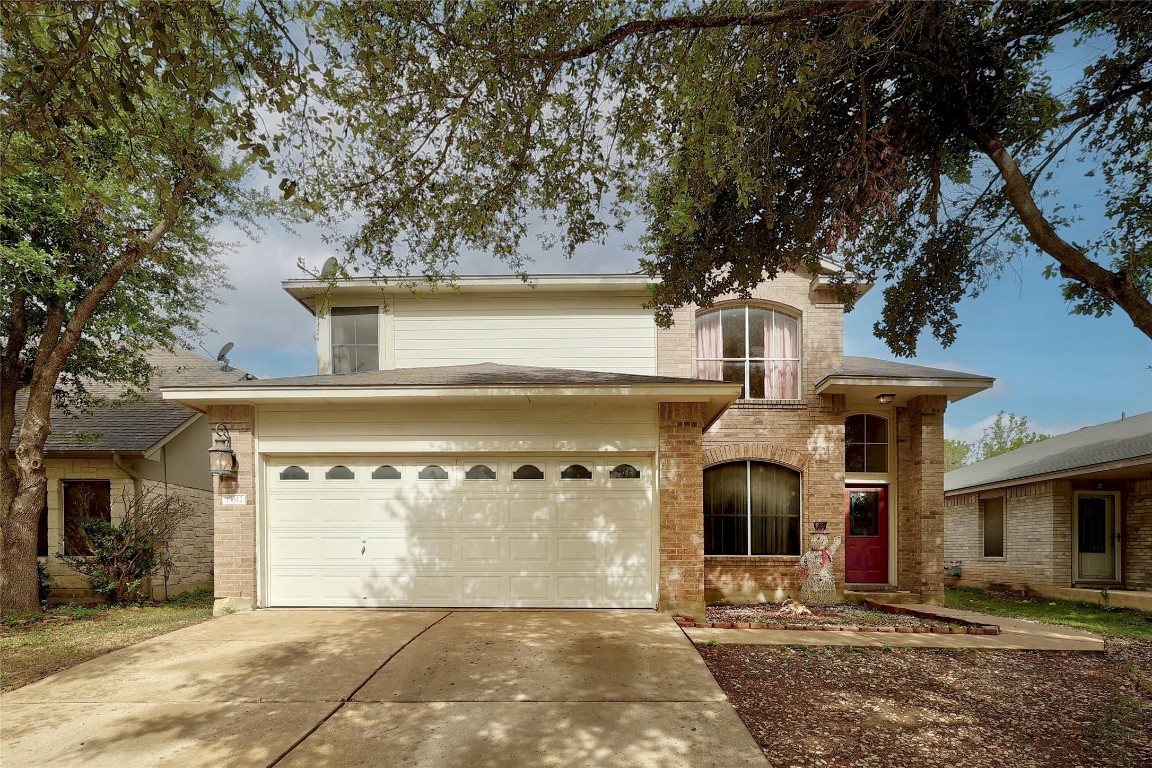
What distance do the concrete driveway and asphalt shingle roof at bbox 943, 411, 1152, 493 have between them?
11.0m

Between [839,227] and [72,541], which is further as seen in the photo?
[72,541]

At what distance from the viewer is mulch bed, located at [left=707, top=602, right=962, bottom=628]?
27.1ft

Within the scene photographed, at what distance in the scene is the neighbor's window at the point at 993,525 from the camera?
15.0 m

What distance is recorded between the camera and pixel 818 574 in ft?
33.7

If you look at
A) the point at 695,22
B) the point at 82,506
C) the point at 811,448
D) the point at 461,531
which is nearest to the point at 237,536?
the point at 461,531

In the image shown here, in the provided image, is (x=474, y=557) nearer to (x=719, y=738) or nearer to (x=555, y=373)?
(x=555, y=373)

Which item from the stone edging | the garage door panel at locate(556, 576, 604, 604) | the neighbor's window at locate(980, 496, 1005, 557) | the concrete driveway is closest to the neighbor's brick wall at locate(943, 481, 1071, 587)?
the neighbor's window at locate(980, 496, 1005, 557)

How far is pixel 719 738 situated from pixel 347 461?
244 inches

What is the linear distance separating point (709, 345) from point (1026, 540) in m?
9.57

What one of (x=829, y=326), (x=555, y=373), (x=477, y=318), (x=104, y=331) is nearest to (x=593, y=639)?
(x=555, y=373)

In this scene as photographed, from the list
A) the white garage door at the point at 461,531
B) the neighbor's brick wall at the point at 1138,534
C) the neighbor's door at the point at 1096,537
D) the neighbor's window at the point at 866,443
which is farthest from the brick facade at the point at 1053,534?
the white garage door at the point at 461,531

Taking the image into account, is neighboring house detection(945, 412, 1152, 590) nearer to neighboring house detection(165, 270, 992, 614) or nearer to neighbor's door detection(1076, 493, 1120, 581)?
neighbor's door detection(1076, 493, 1120, 581)

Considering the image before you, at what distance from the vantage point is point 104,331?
994cm

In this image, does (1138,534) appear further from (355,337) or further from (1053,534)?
(355,337)
